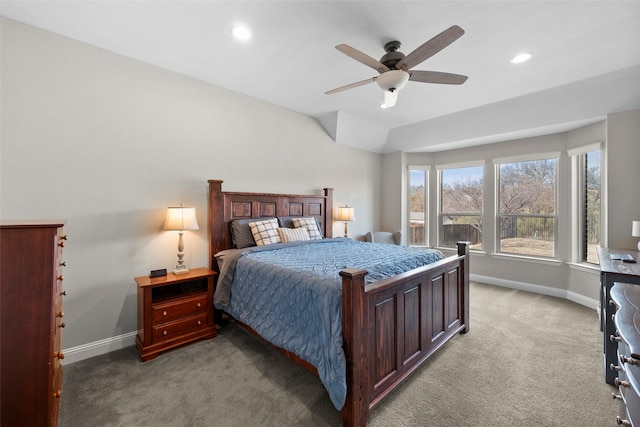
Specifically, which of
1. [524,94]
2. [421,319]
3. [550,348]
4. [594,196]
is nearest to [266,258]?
[421,319]

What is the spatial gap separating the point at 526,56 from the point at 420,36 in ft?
3.84

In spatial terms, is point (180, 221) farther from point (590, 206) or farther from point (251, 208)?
point (590, 206)

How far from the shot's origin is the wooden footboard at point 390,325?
1567 millimetres

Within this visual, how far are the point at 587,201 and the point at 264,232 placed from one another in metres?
4.54

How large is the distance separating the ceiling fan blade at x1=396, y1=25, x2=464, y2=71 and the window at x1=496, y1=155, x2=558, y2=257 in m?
3.39

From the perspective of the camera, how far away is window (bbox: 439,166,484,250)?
4.88m

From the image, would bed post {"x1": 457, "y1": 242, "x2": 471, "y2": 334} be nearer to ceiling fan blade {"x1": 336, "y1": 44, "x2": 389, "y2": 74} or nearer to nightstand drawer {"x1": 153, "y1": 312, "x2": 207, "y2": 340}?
ceiling fan blade {"x1": 336, "y1": 44, "x2": 389, "y2": 74}

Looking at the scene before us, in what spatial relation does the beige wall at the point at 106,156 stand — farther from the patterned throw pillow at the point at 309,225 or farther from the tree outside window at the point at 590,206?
the tree outside window at the point at 590,206

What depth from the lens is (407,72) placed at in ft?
7.10

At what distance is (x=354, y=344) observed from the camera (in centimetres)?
156

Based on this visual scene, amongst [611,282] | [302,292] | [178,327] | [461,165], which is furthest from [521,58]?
[178,327]

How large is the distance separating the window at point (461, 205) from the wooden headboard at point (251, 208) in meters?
2.43

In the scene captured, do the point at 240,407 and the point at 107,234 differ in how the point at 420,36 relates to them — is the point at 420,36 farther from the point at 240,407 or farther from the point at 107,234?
the point at 107,234

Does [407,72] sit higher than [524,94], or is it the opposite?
[524,94]
